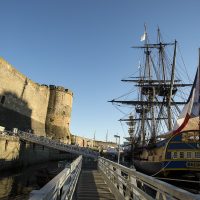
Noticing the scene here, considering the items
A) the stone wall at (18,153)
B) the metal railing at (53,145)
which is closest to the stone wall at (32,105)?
the metal railing at (53,145)

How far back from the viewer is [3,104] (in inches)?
1272

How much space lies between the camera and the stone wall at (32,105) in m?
33.6

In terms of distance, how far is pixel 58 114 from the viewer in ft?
171

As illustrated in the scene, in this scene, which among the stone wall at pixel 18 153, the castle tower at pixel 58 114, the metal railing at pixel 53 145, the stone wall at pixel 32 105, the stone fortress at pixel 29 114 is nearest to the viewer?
the stone wall at pixel 18 153

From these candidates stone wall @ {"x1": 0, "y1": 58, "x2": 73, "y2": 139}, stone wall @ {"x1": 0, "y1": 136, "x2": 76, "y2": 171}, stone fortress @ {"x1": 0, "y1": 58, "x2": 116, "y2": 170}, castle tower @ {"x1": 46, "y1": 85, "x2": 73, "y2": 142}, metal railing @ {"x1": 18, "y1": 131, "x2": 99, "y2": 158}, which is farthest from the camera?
castle tower @ {"x1": 46, "y1": 85, "x2": 73, "y2": 142}

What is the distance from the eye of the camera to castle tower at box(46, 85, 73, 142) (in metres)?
50.7

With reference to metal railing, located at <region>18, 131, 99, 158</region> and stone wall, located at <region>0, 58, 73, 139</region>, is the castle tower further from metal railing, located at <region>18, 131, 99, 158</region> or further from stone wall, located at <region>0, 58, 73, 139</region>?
metal railing, located at <region>18, 131, 99, 158</region>

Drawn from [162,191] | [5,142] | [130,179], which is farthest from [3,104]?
[162,191]

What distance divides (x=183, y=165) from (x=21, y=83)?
95.3ft

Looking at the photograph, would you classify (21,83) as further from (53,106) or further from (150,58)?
(150,58)

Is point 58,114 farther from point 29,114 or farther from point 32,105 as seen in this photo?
point 29,114

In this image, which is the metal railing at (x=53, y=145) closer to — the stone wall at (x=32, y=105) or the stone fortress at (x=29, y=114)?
the stone fortress at (x=29, y=114)

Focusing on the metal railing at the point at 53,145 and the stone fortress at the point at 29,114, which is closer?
the stone fortress at the point at 29,114

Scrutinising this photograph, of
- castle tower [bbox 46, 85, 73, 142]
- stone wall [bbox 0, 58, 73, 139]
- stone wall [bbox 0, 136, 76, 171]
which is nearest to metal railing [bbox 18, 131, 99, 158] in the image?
stone wall [bbox 0, 136, 76, 171]
